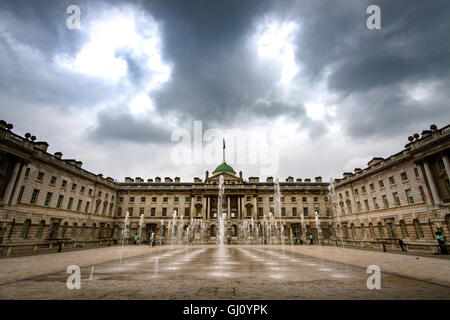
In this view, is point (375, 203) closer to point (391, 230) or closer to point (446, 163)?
point (391, 230)

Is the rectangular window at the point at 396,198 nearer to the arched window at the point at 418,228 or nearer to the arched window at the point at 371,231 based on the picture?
the arched window at the point at 418,228

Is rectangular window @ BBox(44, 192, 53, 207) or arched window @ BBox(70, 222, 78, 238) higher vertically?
rectangular window @ BBox(44, 192, 53, 207)

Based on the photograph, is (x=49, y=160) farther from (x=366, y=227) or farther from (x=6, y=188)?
(x=366, y=227)

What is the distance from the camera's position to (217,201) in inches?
2020

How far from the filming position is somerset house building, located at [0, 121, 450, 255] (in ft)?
77.7

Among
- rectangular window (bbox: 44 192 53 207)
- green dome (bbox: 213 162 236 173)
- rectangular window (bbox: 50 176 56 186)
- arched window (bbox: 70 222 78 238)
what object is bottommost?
arched window (bbox: 70 222 78 238)

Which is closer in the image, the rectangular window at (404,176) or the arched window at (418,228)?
the arched window at (418,228)

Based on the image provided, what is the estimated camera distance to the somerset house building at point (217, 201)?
2367 cm

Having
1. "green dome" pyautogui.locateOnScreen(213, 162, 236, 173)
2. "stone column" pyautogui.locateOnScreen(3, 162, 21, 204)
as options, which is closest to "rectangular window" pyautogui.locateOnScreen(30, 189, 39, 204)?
"stone column" pyautogui.locateOnScreen(3, 162, 21, 204)

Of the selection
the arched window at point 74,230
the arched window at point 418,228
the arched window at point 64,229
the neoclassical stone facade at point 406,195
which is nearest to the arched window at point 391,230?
the neoclassical stone facade at point 406,195

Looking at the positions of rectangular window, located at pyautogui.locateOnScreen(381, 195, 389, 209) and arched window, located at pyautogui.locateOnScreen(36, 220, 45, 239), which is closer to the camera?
arched window, located at pyautogui.locateOnScreen(36, 220, 45, 239)

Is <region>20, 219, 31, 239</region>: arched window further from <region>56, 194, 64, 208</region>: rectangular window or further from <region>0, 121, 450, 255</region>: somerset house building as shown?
<region>56, 194, 64, 208</region>: rectangular window

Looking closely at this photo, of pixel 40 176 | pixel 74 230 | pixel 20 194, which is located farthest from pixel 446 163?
pixel 74 230
